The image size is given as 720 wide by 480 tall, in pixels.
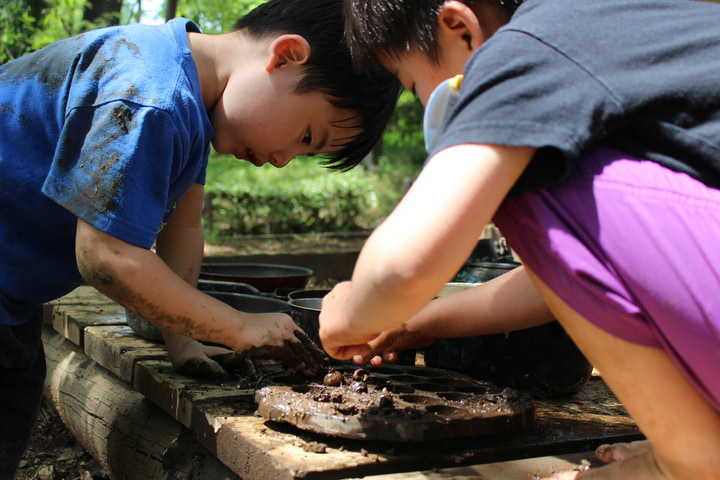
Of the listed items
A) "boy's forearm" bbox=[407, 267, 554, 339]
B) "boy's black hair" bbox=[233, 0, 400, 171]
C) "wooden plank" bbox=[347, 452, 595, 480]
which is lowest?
"wooden plank" bbox=[347, 452, 595, 480]

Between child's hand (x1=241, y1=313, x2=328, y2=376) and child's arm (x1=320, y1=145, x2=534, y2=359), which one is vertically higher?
child's arm (x1=320, y1=145, x2=534, y2=359)

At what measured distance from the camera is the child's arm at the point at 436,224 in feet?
3.25

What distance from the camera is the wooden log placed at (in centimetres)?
179

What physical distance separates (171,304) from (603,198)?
1.06 metres

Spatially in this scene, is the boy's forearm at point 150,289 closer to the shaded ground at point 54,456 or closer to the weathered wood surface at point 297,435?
the weathered wood surface at point 297,435

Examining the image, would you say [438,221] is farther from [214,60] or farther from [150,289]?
[214,60]

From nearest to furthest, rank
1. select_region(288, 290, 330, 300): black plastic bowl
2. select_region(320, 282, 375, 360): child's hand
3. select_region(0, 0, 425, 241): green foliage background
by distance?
select_region(320, 282, 375, 360): child's hand, select_region(288, 290, 330, 300): black plastic bowl, select_region(0, 0, 425, 241): green foliage background

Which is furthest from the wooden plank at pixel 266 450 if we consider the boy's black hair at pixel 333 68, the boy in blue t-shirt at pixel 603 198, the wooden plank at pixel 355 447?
the boy's black hair at pixel 333 68

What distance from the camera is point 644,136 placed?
42.7 inches

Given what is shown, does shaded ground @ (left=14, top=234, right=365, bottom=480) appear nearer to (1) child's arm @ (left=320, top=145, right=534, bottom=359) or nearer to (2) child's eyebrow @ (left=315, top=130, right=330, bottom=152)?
(2) child's eyebrow @ (left=315, top=130, right=330, bottom=152)

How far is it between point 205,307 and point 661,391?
1.06m

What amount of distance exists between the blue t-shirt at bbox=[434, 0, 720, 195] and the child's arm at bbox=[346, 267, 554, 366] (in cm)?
60

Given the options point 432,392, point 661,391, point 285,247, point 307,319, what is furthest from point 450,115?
point 285,247

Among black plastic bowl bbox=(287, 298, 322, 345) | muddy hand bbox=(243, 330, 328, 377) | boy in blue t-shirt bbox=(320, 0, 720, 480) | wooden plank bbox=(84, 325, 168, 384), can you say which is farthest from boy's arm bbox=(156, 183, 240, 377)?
boy in blue t-shirt bbox=(320, 0, 720, 480)
